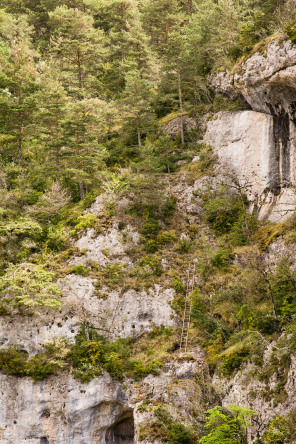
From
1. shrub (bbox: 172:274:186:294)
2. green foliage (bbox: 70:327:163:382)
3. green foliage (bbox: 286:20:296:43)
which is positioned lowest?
green foliage (bbox: 70:327:163:382)

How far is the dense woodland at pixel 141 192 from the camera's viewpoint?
18.5 meters

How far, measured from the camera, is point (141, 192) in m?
25.7

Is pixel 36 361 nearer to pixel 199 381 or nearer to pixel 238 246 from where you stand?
pixel 199 381

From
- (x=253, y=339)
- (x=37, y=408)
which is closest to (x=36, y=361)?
(x=37, y=408)

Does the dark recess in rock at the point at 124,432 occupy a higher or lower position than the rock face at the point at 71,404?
lower

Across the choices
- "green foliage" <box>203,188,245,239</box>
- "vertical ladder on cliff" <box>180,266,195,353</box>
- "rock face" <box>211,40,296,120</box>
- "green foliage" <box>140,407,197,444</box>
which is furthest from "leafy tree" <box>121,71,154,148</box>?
"green foliage" <box>140,407,197,444</box>

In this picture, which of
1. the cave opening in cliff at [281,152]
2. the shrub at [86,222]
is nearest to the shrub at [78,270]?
the shrub at [86,222]

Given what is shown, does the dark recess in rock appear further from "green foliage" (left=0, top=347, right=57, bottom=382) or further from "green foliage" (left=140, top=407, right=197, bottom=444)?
"green foliage" (left=0, top=347, right=57, bottom=382)

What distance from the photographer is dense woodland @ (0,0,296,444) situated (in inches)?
728

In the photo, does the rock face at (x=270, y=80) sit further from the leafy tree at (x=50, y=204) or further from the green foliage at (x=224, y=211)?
the leafy tree at (x=50, y=204)

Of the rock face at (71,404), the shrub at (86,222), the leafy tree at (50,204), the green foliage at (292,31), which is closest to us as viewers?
the rock face at (71,404)

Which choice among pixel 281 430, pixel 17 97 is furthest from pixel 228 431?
pixel 17 97

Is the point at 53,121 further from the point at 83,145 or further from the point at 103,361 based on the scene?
the point at 103,361

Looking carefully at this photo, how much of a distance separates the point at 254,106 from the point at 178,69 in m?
8.25
